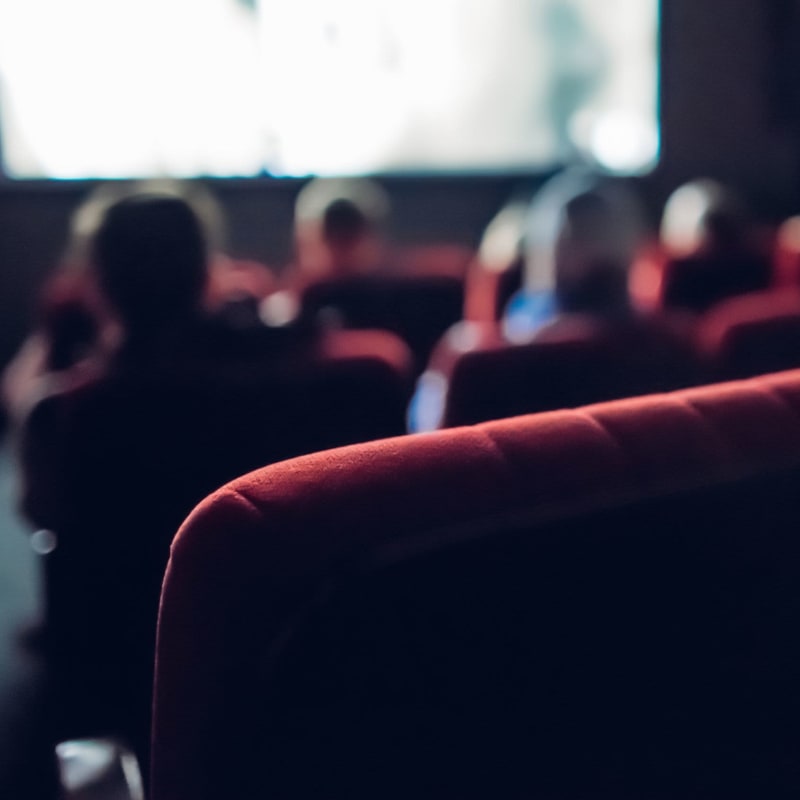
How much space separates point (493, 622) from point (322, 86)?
508cm

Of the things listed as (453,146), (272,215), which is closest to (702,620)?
(453,146)

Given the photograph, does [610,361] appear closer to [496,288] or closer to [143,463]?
[143,463]

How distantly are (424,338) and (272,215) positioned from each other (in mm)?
2973

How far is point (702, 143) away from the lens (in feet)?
23.2

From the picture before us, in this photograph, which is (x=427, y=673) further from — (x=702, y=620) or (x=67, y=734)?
(x=67, y=734)

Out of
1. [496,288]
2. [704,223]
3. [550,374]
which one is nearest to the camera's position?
[550,374]

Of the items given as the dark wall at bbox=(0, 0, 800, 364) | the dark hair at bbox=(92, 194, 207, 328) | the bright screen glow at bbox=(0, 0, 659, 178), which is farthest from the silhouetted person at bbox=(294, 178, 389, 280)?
the dark hair at bbox=(92, 194, 207, 328)

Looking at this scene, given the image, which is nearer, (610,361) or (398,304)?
(610,361)

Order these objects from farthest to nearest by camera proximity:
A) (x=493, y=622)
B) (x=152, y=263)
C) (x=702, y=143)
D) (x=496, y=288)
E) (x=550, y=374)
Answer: (x=702, y=143), (x=496, y=288), (x=152, y=263), (x=550, y=374), (x=493, y=622)

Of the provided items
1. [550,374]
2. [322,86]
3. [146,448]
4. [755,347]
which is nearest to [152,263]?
[146,448]

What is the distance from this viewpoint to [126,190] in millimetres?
5684

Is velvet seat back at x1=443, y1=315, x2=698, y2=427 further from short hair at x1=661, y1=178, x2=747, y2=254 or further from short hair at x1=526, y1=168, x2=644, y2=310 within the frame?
short hair at x1=661, y1=178, x2=747, y2=254

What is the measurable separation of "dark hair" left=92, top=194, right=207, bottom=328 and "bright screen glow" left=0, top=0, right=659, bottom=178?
3.36m

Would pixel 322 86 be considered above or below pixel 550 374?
above
